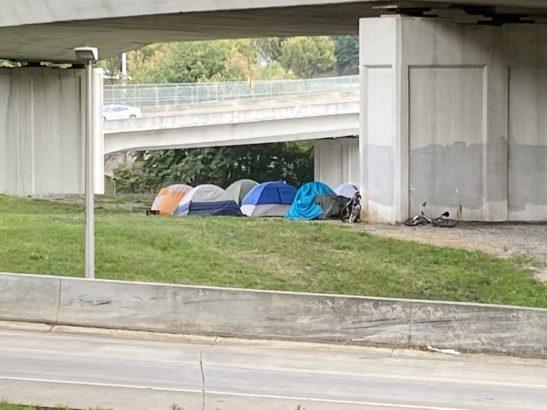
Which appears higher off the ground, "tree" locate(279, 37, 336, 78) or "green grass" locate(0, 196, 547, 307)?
"tree" locate(279, 37, 336, 78)

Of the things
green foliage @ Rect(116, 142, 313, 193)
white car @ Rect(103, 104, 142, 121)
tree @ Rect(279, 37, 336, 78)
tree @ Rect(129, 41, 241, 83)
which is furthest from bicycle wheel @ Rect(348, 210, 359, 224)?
tree @ Rect(279, 37, 336, 78)

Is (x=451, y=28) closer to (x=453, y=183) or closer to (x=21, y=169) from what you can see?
(x=453, y=183)

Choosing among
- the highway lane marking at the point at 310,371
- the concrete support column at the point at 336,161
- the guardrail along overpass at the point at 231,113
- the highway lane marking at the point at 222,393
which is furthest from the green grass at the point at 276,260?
the concrete support column at the point at 336,161

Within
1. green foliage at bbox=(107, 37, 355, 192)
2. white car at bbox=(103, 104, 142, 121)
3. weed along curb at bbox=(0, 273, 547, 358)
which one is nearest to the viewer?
weed along curb at bbox=(0, 273, 547, 358)

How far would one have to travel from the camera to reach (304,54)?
12756 cm

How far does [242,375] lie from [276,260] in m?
7.75

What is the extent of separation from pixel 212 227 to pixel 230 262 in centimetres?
494

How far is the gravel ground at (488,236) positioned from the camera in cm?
2146

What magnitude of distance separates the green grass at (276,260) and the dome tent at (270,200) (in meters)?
10.4

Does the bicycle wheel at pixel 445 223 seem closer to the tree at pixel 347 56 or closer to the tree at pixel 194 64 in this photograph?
the tree at pixel 194 64

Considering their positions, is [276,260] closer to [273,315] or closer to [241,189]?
[273,315]

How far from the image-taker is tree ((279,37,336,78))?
127 m

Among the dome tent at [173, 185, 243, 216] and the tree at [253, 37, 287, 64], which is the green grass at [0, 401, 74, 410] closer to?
the dome tent at [173, 185, 243, 216]

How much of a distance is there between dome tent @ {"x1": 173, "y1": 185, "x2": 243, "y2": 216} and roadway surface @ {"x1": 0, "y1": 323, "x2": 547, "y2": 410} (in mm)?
18920
